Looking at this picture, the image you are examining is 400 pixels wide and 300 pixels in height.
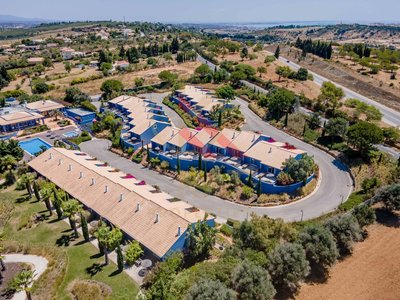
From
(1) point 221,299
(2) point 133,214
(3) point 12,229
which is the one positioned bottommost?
(3) point 12,229

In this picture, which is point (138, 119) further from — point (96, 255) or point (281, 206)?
point (96, 255)

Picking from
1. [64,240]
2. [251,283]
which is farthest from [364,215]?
[64,240]

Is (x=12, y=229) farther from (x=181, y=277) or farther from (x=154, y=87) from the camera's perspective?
(x=154, y=87)

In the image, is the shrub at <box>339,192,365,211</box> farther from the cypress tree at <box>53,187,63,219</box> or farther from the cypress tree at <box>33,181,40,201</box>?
the cypress tree at <box>33,181,40,201</box>

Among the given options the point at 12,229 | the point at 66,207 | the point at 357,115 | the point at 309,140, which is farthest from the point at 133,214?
the point at 357,115

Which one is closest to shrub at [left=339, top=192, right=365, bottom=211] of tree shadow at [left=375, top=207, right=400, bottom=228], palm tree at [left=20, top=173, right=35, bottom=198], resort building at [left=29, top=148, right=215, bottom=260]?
tree shadow at [left=375, top=207, right=400, bottom=228]

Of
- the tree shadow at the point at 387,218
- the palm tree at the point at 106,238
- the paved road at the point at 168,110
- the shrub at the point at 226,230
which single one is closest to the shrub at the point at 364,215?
the tree shadow at the point at 387,218
